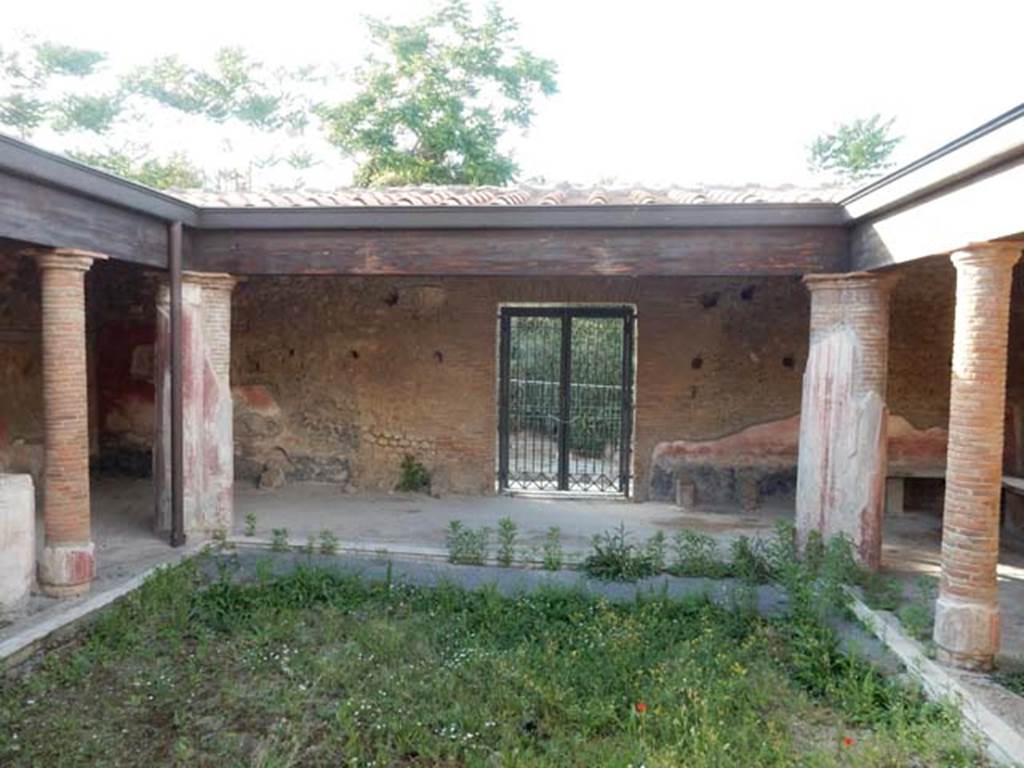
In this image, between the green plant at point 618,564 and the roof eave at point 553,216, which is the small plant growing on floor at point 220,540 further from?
the green plant at point 618,564

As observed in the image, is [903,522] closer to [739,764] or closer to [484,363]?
[484,363]

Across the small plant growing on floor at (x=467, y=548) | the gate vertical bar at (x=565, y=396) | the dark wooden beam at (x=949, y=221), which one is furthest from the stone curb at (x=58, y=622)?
the dark wooden beam at (x=949, y=221)

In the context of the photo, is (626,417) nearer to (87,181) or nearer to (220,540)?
(220,540)

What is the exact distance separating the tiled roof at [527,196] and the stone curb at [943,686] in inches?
130

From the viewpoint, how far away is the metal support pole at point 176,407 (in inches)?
260

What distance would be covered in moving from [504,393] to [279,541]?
352cm

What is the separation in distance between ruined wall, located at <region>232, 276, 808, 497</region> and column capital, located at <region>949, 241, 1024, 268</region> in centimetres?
430

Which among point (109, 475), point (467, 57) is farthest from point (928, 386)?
point (467, 57)

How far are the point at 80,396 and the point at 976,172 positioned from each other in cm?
618

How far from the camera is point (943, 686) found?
425 cm

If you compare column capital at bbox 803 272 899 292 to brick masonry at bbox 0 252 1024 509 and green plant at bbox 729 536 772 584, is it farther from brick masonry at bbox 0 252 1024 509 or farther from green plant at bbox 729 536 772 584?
brick masonry at bbox 0 252 1024 509

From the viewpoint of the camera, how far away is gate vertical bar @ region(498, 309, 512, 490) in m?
9.46

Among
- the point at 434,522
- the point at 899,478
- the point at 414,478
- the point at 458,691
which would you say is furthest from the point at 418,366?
the point at 899,478

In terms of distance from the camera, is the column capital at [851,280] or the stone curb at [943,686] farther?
the column capital at [851,280]
